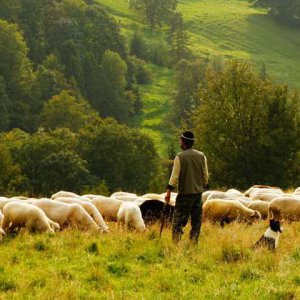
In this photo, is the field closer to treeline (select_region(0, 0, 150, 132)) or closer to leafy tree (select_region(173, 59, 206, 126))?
treeline (select_region(0, 0, 150, 132))

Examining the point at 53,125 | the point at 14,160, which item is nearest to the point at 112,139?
the point at 14,160

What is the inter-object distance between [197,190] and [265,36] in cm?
16070

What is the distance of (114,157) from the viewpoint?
82938mm

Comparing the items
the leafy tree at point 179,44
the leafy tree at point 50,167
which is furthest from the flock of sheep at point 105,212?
the leafy tree at point 179,44

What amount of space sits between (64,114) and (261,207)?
88371 mm

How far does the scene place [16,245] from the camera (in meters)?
13.7

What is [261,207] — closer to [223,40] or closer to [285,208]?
[285,208]

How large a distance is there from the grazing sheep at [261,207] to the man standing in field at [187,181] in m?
7.48

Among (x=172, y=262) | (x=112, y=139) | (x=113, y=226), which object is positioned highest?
(x=172, y=262)

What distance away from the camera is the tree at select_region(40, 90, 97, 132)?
105188 millimetres

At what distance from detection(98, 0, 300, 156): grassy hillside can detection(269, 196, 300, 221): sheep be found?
99.3 m

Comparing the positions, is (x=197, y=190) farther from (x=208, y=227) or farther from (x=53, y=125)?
(x=53, y=125)

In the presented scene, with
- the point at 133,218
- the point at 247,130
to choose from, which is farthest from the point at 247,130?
the point at 133,218

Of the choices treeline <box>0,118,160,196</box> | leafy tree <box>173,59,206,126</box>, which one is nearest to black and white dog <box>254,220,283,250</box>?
treeline <box>0,118,160,196</box>
